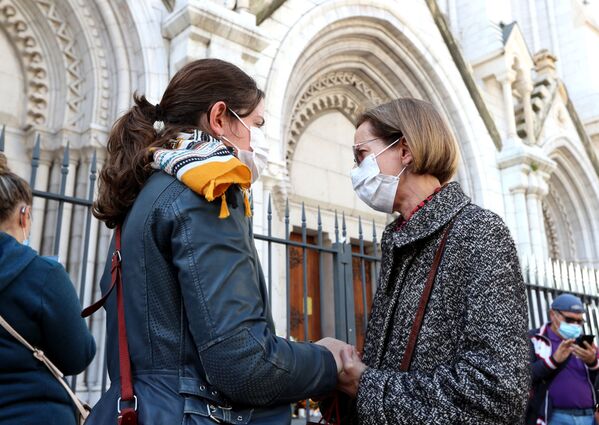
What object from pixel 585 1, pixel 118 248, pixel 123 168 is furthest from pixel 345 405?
pixel 585 1

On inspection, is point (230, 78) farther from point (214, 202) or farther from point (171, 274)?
point (171, 274)

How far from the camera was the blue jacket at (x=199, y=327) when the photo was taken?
1163 millimetres

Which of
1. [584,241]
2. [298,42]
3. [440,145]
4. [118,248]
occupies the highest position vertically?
[298,42]

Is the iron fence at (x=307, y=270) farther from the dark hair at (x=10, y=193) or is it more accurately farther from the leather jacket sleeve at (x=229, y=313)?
the leather jacket sleeve at (x=229, y=313)

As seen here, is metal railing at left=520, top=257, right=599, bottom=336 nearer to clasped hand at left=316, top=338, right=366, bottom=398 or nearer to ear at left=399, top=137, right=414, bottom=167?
ear at left=399, top=137, right=414, bottom=167

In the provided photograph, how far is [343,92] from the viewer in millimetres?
9469

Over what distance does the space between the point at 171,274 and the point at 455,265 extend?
2.32 feet

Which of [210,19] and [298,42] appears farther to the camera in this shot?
[298,42]

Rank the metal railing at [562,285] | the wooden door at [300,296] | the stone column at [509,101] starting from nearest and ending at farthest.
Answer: the metal railing at [562,285], the wooden door at [300,296], the stone column at [509,101]

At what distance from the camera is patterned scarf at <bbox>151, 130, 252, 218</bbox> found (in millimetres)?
1230

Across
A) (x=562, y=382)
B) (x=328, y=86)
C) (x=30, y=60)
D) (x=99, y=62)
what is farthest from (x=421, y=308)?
(x=328, y=86)

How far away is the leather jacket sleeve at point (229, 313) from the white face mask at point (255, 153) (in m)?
0.35

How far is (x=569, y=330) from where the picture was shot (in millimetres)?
4266

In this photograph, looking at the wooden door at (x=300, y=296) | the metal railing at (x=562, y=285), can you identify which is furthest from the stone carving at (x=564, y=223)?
the wooden door at (x=300, y=296)
